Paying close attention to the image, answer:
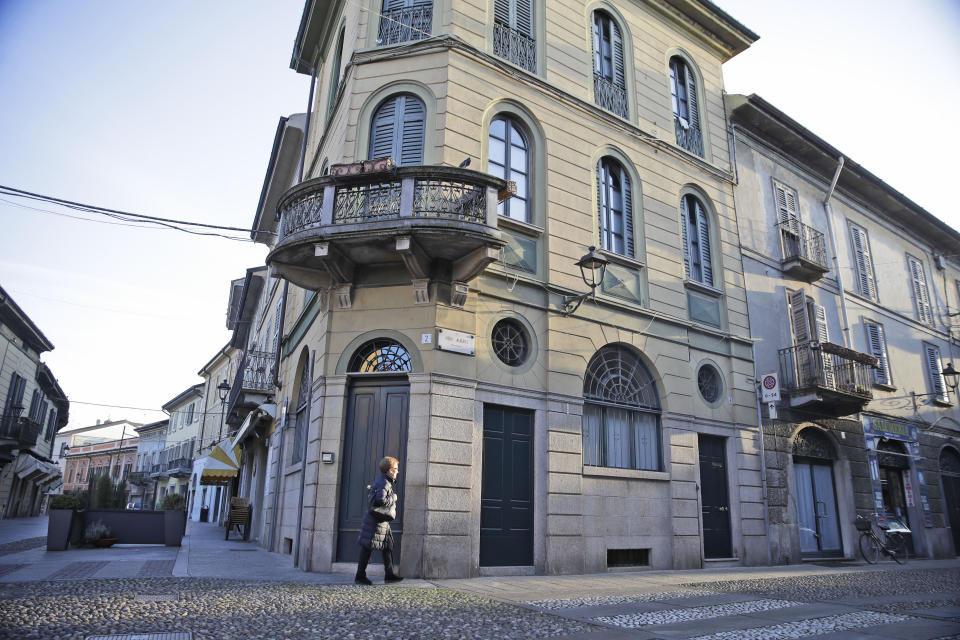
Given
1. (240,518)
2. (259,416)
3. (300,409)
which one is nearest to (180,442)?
(240,518)

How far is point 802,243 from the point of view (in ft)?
57.0

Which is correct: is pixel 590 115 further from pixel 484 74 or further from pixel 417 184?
pixel 417 184

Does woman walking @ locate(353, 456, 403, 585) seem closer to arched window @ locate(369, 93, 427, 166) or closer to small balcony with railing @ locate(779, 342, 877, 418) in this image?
arched window @ locate(369, 93, 427, 166)

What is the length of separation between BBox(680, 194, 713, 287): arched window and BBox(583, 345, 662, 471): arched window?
10.4 ft

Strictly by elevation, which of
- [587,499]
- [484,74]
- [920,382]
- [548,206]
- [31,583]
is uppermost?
[484,74]

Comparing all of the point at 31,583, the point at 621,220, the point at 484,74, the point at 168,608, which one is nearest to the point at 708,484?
the point at 621,220

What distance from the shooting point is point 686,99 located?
15938 millimetres

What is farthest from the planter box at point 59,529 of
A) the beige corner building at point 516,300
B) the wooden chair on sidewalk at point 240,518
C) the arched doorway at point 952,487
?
the arched doorway at point 952,487

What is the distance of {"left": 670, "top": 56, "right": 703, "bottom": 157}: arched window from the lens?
15.5 m

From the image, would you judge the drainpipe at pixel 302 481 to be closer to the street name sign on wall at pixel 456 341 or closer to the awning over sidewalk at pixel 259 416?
the street name sign on wall at pixel 456 341

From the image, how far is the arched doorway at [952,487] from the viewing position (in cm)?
1920

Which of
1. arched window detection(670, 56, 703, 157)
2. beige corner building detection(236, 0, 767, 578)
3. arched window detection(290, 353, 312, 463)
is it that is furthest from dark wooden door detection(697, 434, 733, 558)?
arched window detection(290, 353, 312, 463)

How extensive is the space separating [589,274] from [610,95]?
4562 millimetres

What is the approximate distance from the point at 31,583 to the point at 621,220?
11575mm
